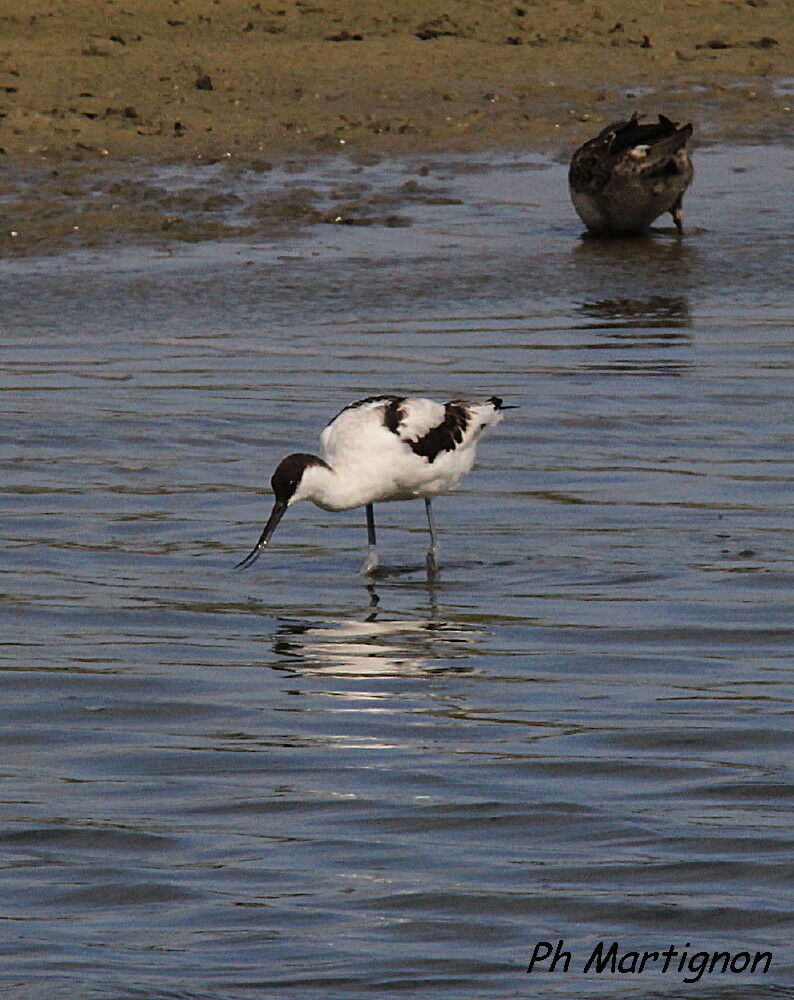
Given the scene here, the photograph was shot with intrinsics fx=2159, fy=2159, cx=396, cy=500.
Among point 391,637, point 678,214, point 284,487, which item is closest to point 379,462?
point 284,487

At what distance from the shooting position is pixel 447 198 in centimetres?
1546

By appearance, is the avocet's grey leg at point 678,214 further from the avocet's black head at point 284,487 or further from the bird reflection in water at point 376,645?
the bird reflection in water at point 376,645

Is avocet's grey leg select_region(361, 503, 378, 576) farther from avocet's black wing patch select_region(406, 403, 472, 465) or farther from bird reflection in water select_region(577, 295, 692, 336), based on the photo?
bird reflection in water select_region(577, 295, 692, 336)

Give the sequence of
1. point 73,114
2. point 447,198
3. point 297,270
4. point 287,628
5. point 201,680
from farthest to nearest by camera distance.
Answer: point 73,114
point 447,198
point 297,270
point 287,628
point 201,680

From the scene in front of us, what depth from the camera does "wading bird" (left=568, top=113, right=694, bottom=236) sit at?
1447cm

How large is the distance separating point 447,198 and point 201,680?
31.0 feet

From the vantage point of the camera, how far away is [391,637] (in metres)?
7.18

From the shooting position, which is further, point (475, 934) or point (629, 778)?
point (629, 778)

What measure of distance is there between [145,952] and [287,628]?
281 cm

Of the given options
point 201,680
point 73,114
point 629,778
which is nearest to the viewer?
point 629,778

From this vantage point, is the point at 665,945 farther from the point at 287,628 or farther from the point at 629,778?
the point at 287,628

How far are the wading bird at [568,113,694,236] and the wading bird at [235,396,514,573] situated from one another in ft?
19.9

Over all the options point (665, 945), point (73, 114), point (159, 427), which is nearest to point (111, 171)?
point (73, 114)

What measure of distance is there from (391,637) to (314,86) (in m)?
12.1
